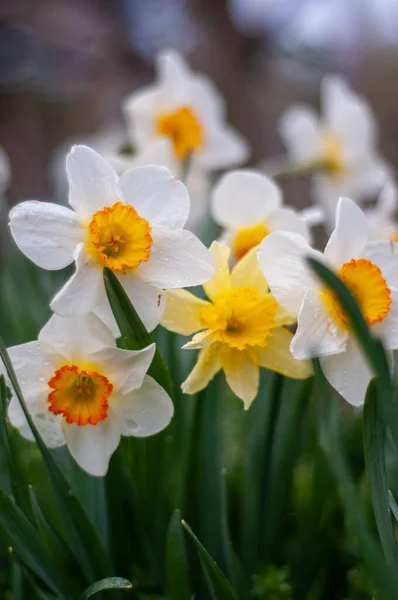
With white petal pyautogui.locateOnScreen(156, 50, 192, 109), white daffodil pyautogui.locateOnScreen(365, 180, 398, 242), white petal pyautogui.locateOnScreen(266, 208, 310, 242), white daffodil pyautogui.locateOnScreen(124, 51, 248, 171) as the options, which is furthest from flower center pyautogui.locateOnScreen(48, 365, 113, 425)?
white petal pyautogui.locateOnScreen(156, 50, 192, 109)

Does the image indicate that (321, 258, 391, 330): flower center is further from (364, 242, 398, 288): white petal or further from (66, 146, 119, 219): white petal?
(66, 146, 119, 219): white petal

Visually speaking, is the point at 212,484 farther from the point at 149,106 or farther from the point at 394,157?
the point at 394,157

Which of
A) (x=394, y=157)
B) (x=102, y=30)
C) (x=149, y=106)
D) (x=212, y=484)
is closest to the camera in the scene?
(x=212, y=484)

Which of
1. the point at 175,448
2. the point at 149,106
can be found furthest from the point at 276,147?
the point at 175,448

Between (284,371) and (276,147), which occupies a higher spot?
(276,147)

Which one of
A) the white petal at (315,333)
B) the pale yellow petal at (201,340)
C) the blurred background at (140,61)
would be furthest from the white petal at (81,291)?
the blurred background at (140,61)
